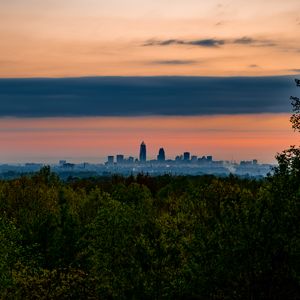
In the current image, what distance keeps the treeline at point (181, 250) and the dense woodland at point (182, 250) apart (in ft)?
0.25

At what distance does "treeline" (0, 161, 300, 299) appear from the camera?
162 feet

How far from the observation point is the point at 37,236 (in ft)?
300

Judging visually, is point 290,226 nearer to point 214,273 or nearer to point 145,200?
point 214,273

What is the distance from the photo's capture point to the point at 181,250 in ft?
206

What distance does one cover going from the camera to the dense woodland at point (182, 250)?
1938 inches

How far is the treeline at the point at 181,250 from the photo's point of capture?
162ft

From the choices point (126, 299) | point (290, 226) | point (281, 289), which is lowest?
point (126, 299)

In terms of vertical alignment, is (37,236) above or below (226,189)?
below

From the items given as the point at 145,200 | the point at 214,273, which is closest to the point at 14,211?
the point at 145,200

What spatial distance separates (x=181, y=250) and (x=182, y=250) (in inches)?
6.1

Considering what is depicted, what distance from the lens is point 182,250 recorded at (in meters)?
62.6

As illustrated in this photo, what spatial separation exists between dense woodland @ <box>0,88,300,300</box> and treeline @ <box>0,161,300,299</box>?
76mm

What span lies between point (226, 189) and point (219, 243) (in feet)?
84.8

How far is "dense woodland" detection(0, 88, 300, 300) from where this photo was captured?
49219mm
